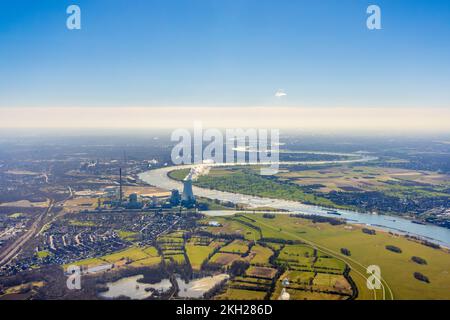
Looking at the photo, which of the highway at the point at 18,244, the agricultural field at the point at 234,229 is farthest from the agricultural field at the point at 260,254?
the highway at the point at 18,244

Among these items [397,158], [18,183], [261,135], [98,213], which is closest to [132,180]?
[18,183]

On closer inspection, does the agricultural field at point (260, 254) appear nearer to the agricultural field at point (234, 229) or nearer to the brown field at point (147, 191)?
the agricultural field at point (234, 229)

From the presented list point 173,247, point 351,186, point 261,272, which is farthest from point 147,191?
point 261,272

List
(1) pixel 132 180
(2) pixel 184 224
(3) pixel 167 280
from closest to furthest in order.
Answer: (3) pixel 167 280 → (2) pixel 184 224 → (1) pixel 132 180

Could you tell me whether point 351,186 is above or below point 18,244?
above

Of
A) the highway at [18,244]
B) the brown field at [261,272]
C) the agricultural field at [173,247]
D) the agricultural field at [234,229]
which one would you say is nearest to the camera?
the brown field at [261,272]

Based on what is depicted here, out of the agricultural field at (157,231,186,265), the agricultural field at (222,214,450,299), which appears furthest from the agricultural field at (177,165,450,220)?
the agricultural field at (157,231,186,265)

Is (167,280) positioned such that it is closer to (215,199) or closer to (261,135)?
(215,199)

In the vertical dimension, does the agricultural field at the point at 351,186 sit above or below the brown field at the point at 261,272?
above

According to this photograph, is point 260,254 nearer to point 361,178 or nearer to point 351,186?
point 351,186

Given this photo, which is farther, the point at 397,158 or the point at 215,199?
the point at 397,158

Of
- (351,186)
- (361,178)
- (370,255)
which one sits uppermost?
(361,178)
